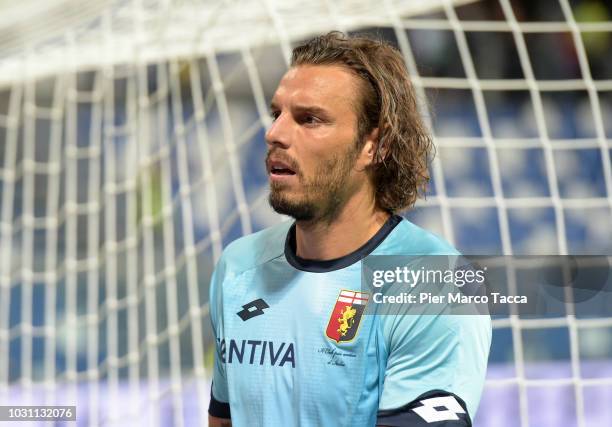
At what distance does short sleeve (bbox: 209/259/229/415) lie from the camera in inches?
46.5

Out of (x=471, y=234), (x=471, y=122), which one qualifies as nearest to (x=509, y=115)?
(x=471, y=122)

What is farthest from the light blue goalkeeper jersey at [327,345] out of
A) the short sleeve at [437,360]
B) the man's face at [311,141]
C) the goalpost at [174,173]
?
the goalpost at [174,173]

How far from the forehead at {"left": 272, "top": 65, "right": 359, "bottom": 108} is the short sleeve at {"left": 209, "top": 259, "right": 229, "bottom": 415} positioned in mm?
298

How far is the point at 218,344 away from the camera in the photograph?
1.18 m

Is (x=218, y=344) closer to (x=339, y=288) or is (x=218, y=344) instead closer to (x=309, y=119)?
(x=339, y=288)

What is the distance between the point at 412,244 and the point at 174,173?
423 centimetres

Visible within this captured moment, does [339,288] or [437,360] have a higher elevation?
[339,288]

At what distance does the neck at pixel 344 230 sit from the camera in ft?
3.65

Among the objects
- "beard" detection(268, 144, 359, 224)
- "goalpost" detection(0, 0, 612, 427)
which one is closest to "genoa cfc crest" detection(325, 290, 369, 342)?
"beard" detection(268, 144, 359, 224)

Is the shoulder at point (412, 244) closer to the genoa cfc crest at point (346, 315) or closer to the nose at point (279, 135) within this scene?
the genoa cfc crest at point (346, 315)

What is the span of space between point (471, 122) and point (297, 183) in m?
4.74

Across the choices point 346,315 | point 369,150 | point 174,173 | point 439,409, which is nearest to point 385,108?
point 369,150

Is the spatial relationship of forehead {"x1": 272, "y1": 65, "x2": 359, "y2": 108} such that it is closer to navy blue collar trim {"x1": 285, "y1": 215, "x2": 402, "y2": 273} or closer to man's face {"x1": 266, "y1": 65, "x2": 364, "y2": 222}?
man's face {"x1": 266, "y1": 65, "x2": 364, "y2": 222}

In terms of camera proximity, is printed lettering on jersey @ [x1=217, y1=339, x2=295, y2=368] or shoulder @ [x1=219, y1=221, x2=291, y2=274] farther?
shoulder @ [x1=219, y1=221, x2=291, y2=274]
